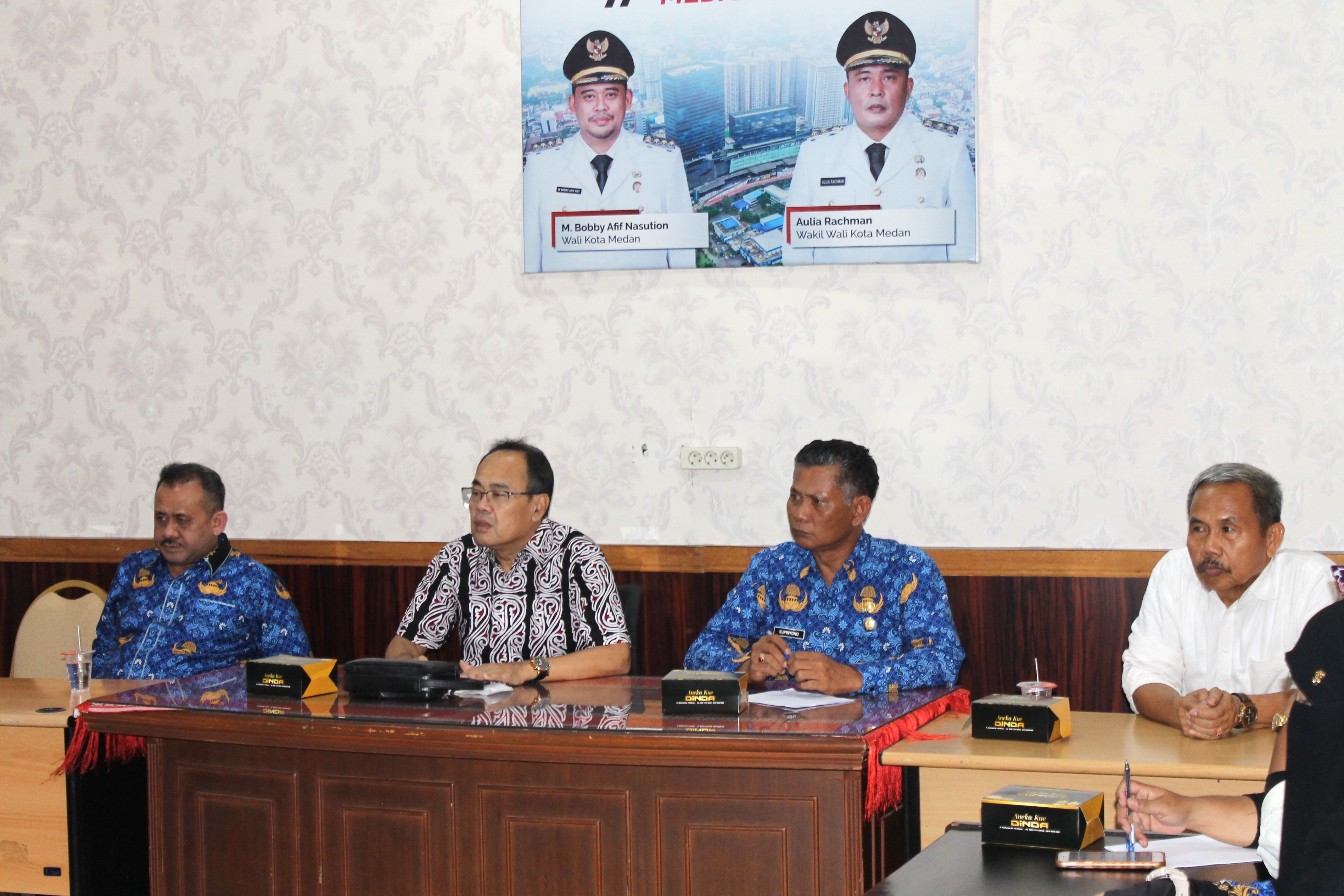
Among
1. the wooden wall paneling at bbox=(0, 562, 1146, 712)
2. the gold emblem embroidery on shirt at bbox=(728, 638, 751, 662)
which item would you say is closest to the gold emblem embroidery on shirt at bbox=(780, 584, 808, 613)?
the gold emblem embroidery on shirt at bbox=(728, 638, 751, 662)

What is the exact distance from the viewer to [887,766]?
8.13 feet

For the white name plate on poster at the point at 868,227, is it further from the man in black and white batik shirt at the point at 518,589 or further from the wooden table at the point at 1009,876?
the wooden table at the point at 1009,876

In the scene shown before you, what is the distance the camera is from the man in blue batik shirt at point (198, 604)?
11.5ft

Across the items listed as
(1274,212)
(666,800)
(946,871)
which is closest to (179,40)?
(666,800)

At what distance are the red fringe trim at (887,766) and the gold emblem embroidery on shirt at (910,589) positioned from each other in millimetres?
404

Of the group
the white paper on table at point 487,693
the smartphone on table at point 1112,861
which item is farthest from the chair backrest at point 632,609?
the smartphone on table at point 1112,861

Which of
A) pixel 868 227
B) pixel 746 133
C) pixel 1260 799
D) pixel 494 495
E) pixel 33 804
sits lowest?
pixel 33 804

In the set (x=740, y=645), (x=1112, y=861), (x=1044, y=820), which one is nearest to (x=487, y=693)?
(x=740, y=645)

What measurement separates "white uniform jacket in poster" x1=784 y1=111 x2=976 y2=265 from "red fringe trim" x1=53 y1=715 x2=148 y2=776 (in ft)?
7.55

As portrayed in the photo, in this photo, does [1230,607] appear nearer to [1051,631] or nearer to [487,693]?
[1051,631]

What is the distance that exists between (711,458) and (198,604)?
157 cm

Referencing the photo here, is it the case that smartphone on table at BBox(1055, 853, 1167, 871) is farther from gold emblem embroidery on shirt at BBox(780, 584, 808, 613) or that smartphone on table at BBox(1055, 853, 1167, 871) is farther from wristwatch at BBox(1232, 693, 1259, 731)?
gold emblem embroidery on shirt at BBox(780, 584, 808, 613)

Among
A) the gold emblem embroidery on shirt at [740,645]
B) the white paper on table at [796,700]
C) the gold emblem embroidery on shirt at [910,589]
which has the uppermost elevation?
the gold emblem embroidery on shirt at [910,589]

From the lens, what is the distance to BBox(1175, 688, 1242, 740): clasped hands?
2.51 m
